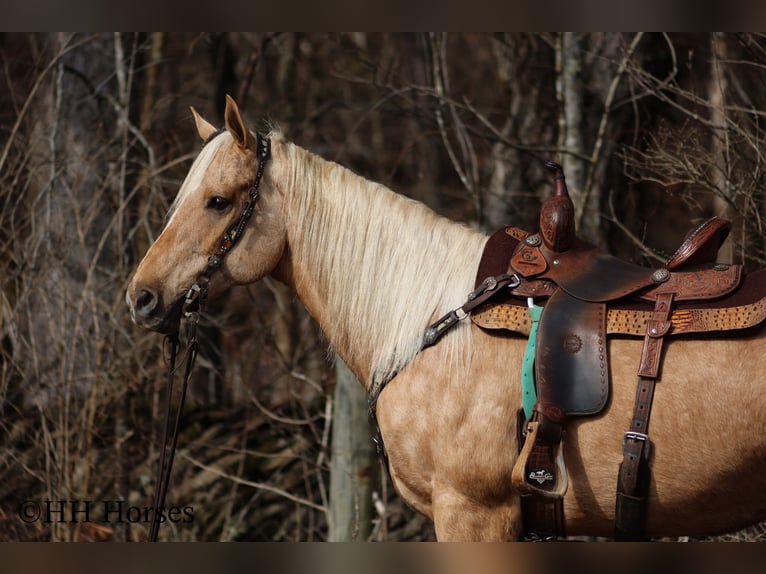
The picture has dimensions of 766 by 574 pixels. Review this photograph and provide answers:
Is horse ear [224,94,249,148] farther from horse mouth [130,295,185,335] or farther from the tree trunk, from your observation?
the tree trunk

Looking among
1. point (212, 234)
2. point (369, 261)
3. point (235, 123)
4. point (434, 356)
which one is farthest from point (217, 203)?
point (434, 356)

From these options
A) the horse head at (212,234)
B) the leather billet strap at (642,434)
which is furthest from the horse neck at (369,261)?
the leather billet strap at (642,434)

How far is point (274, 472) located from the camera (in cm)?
666

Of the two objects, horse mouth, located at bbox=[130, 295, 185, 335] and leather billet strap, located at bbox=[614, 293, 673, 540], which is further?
horse mouth, located at bbox=[130, 295, 185, 335]

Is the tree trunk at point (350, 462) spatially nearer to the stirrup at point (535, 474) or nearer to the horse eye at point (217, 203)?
the horse eye at point (217, 203)

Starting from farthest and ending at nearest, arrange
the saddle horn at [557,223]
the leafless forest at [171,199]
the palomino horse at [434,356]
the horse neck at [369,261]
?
the leafless forest at [171,199]
the horse neck at [369,261]
the saddle horn at [557,223]
the palomino horse at [434,356]

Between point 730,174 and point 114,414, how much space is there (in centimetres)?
458

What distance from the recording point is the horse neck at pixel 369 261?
119 inches

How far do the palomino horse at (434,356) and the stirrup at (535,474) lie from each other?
0.26ft

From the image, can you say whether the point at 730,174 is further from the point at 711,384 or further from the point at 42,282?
the point at 42,282

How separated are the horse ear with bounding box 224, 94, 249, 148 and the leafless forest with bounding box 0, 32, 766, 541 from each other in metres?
2.48

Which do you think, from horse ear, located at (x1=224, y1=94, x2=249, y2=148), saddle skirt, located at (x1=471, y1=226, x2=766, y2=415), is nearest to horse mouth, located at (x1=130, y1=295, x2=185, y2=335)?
horse ear, located at (x1=224, y1=94, x2=249, y2=148)

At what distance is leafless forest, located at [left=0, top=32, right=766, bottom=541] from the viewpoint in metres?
5.16
